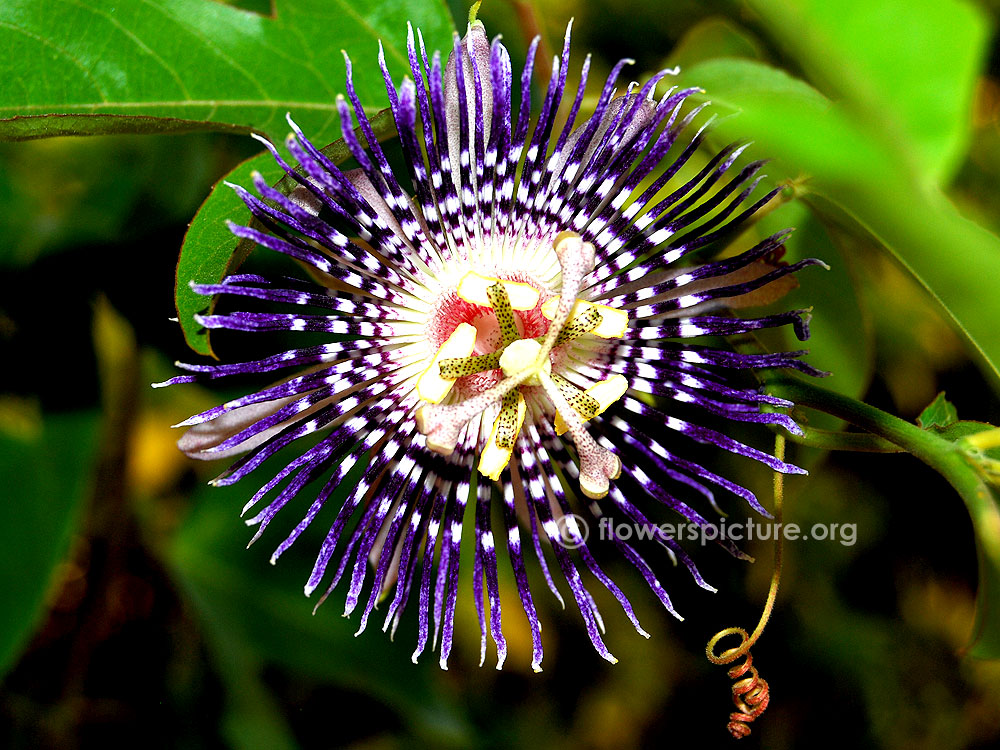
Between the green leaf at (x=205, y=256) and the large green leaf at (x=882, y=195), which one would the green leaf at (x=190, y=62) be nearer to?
the green leaf at (x=205, y=256)

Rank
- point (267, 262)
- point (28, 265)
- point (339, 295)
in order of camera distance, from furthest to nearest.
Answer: point (28, 265)
point (267, 262)
point (339, 295)

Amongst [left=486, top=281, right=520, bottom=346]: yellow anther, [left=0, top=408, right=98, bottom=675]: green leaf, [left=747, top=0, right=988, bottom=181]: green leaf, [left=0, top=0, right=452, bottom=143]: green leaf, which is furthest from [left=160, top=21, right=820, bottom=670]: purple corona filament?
[left=0, top=408, right=98, bottom=675]: green leaf

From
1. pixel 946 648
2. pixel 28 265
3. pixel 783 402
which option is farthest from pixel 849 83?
pixel 946 648

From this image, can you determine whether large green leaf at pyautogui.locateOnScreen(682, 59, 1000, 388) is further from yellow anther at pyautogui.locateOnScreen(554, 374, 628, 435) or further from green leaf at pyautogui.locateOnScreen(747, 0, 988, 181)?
yellow anther at pyautogui.locateOnScreen(554, 374, 628, 435)

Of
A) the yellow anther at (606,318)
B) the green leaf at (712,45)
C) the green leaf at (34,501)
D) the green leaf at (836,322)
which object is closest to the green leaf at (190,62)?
the yellow anther at (606,318)

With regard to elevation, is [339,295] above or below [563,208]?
below

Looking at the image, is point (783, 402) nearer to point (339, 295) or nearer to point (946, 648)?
point (339, 295)
